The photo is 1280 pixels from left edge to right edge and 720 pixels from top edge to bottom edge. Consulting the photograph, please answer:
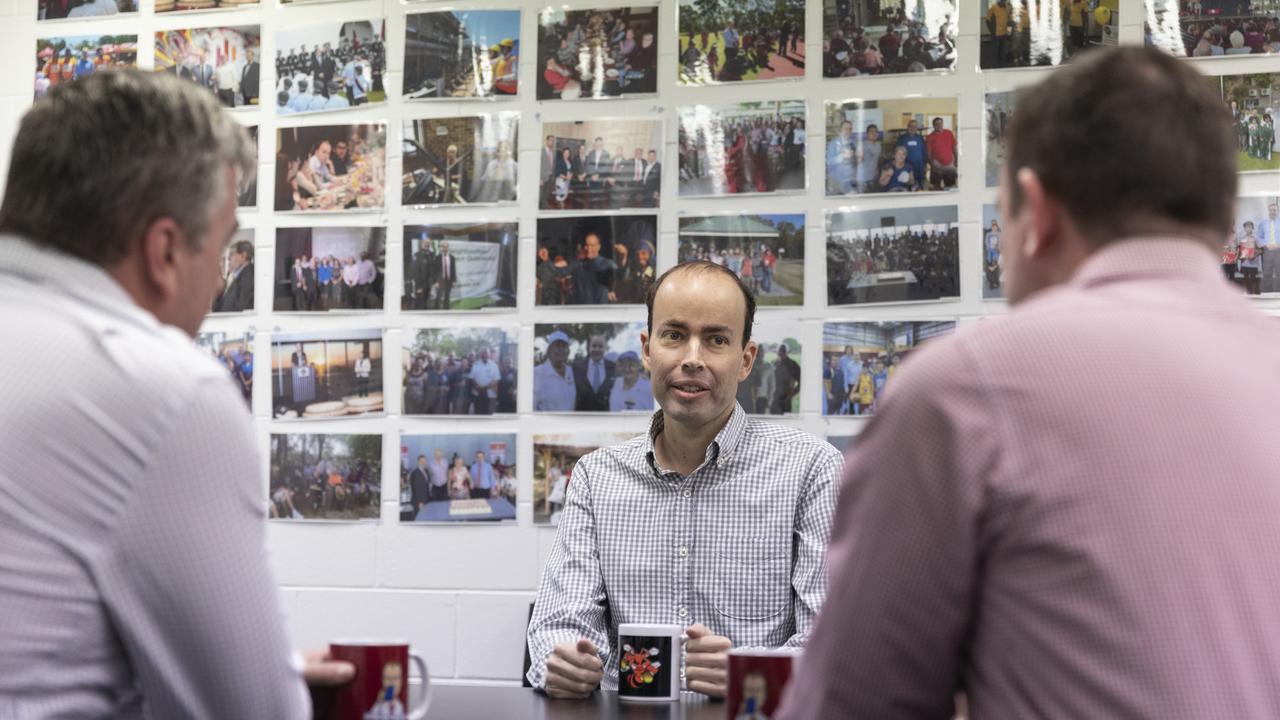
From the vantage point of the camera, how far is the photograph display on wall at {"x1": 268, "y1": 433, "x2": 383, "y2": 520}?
10.7 feet

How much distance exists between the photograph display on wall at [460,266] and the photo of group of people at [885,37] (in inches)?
35.2

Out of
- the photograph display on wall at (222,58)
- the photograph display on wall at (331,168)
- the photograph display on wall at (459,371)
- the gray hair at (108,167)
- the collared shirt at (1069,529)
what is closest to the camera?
the collared shirt at (1069,529)

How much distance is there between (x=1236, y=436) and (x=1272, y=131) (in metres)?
2.32

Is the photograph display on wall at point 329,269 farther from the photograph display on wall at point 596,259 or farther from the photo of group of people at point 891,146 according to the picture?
the photo of group of people at point 891,146

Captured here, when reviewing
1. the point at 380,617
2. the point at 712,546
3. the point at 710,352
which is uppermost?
the point at 710,352

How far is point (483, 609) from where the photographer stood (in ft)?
10.4

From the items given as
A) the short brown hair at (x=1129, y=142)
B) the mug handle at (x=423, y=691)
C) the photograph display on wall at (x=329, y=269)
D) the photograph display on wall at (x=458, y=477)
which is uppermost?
the photograph display on wall at (x=329, y=269)

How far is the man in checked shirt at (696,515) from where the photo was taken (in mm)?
2252

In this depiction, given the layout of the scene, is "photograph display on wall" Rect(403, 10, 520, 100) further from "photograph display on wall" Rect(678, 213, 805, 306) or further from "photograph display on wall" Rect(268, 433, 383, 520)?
"photograph display on wall" Rect(268, 433, 383, 520)

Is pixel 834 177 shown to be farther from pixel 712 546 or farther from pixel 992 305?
pixel 712 546

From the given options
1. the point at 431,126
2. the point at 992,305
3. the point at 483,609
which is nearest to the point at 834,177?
the point at 992,305

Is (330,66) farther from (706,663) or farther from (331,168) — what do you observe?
(706,663)

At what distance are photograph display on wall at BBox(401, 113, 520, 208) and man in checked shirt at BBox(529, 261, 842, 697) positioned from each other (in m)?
0.89

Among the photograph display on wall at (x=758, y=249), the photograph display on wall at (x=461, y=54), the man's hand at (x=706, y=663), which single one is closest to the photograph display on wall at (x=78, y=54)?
the photograph display on wall at (x=461, y=54)
